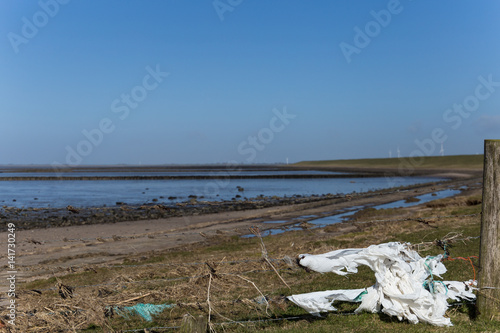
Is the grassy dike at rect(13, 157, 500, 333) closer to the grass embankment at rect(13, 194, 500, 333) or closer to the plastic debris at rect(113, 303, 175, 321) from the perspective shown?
the grass embankment at rect(13, 194, 500, 333)

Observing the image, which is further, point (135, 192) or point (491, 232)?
point (135, 192)

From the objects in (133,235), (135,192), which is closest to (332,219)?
(133,235)

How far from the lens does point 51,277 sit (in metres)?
12.3

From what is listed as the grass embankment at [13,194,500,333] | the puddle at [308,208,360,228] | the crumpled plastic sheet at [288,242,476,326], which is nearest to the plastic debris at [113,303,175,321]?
the grass embankment at [13,194,500,333]

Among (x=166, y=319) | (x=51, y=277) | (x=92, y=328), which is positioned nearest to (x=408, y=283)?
(x=166, y=319)

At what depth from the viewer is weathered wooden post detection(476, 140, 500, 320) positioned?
→ 5.15 m

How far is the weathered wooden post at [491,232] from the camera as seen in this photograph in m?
5.15

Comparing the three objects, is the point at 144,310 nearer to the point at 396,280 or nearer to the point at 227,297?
the point at 227,297

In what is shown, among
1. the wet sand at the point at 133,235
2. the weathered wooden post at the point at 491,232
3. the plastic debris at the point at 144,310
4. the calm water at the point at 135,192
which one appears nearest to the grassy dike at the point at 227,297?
the plastic debris at the point at 144,310

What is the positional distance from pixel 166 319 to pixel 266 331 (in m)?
2.15

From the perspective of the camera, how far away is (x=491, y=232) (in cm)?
518

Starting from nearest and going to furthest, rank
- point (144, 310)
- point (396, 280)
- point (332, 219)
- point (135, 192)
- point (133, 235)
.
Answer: point (396, 280)
point (144, 310)
point (133, 235)
point (332, 219)
point (135, 192)

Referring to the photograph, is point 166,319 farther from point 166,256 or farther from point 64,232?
point 64,232

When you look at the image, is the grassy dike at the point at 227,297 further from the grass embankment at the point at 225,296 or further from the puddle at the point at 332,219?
the puddle at the point at 332,219
